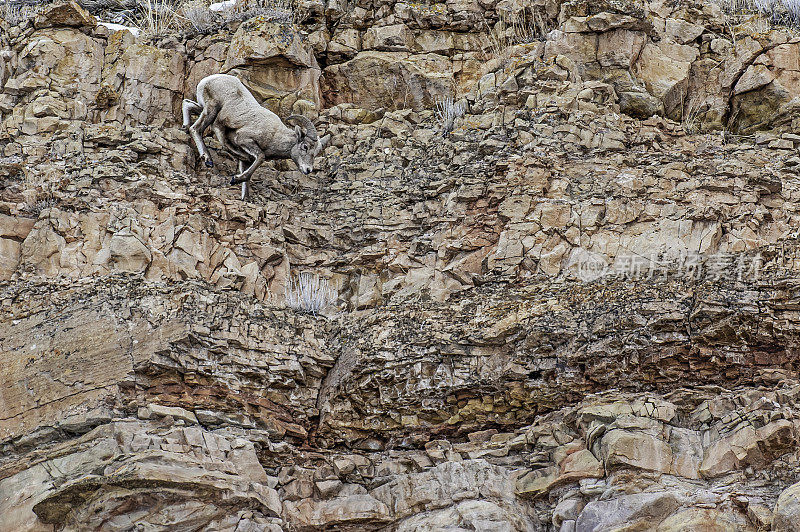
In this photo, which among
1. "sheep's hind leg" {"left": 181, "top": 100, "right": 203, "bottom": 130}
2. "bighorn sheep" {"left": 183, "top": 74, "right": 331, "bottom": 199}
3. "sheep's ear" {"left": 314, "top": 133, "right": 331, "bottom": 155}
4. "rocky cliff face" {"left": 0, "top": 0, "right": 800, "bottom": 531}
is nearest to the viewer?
"rocky cliff face" {"left": 0, "top": 0, "right": 800, "bottom": 531}

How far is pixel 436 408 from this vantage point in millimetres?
13953

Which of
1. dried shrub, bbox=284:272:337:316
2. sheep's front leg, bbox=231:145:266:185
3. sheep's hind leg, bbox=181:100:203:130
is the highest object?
sheep's hind leg, bbox=181:100:203:130

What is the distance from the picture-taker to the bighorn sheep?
55.6 feet

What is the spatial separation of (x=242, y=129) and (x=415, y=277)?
3.60 m

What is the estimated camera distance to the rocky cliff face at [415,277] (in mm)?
12500

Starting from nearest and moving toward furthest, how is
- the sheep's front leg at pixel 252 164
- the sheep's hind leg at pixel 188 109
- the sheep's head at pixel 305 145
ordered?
1. the sheep's front leg at pixel 252 164
2. the sheep's head at pixel 305 145
3. the sheep's hind leg at pixel 188 109

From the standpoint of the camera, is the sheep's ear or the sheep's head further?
the sheep's ear

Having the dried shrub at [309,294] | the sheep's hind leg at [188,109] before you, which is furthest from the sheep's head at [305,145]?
the dried shrub at [309,294]

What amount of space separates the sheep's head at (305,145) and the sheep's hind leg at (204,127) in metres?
1.21

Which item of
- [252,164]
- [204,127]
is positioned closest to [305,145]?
[252,164]

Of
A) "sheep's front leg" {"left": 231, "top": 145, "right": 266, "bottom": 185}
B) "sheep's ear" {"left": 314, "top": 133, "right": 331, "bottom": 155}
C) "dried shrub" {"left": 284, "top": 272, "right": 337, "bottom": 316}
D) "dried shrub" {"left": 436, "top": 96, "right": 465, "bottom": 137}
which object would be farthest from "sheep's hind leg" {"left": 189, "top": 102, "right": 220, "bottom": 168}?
"dried shrub" {"left": 436, "top": 96, "right": 465, "bottom": 137}

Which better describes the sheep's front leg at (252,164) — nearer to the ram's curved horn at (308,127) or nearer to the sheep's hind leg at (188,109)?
the ram's curved horn at (308,127)

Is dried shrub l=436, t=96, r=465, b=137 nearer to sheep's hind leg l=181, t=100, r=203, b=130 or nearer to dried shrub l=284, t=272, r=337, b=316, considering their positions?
dried shrub l=284, t=272, r=337, b=316

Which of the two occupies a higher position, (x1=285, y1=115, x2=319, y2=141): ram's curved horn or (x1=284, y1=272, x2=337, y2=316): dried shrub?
(x1=285, y1=115, x2=319, y2=141): ram's curved horn
